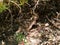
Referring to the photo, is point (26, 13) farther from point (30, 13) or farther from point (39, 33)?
point (39, 33)

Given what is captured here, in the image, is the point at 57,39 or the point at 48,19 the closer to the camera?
the point at 57,39

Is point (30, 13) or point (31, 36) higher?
point (30, 13)

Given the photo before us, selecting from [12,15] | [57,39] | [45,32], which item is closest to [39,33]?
[45,32]

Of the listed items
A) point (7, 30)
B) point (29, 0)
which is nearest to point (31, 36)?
point (7, 30)

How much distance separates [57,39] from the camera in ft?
7.91

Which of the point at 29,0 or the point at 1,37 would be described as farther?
the point at 29,0

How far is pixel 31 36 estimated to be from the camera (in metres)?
2.50

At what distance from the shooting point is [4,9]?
2430mm

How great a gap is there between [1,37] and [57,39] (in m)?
0.63

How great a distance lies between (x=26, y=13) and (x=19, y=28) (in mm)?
221

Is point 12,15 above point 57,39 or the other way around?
above

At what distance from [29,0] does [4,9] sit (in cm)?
37

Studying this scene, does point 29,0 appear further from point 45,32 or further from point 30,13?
point 45,32

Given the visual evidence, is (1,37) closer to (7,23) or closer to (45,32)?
(7,23)
